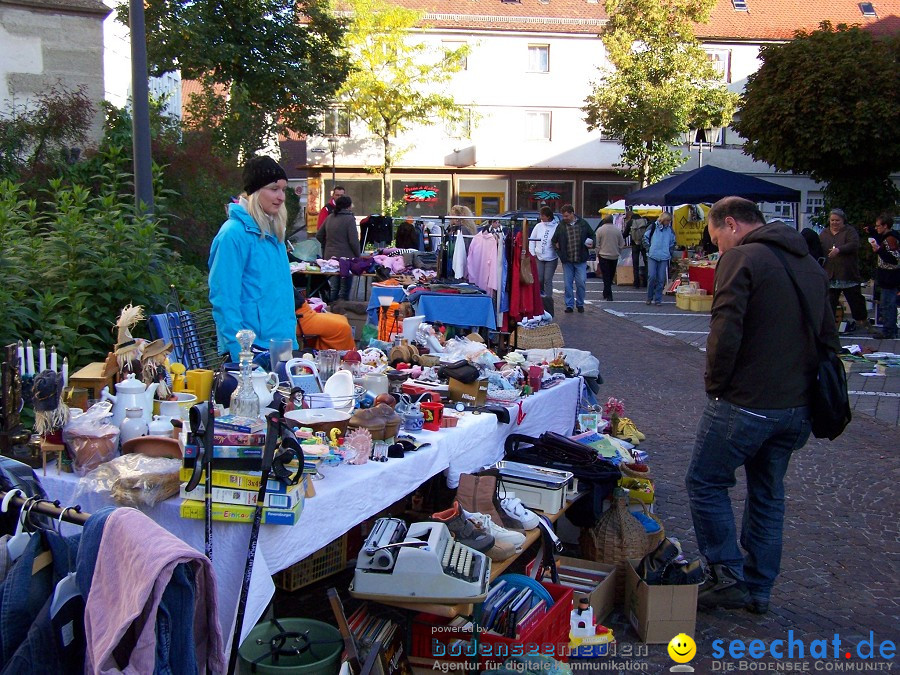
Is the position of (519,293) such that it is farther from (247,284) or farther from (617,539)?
(247,284)

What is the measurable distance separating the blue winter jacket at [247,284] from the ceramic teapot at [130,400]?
830mm

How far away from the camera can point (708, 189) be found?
15.6 metres

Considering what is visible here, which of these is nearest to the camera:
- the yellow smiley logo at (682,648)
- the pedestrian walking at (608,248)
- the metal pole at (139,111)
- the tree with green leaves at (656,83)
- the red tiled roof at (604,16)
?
the yellow smiley logo at (682,648)

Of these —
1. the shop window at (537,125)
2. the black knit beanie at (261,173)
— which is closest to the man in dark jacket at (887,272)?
the black knit beanie at (261,173)

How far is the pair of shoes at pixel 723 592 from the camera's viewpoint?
13.4ft

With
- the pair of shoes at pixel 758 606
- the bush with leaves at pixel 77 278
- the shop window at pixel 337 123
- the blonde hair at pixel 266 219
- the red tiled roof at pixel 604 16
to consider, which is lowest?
the pair of shoes at pixel 758 606

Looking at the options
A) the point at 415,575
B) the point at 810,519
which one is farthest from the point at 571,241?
the point at 415,575

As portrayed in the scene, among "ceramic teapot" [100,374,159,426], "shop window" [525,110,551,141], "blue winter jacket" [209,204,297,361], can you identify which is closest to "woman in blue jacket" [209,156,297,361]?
"blue winter jacket" [209,204,297,361]

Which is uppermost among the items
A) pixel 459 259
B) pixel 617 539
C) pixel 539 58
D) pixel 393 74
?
pixel 539 58

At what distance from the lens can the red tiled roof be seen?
1337 inches

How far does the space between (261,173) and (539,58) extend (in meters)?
32.4

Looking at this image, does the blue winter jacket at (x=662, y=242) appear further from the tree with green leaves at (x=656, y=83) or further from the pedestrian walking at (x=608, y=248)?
the tree with green leaves at (x=656, y=83)

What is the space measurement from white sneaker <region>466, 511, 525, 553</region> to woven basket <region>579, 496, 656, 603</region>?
80cm

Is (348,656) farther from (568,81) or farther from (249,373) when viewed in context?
(568,81)
